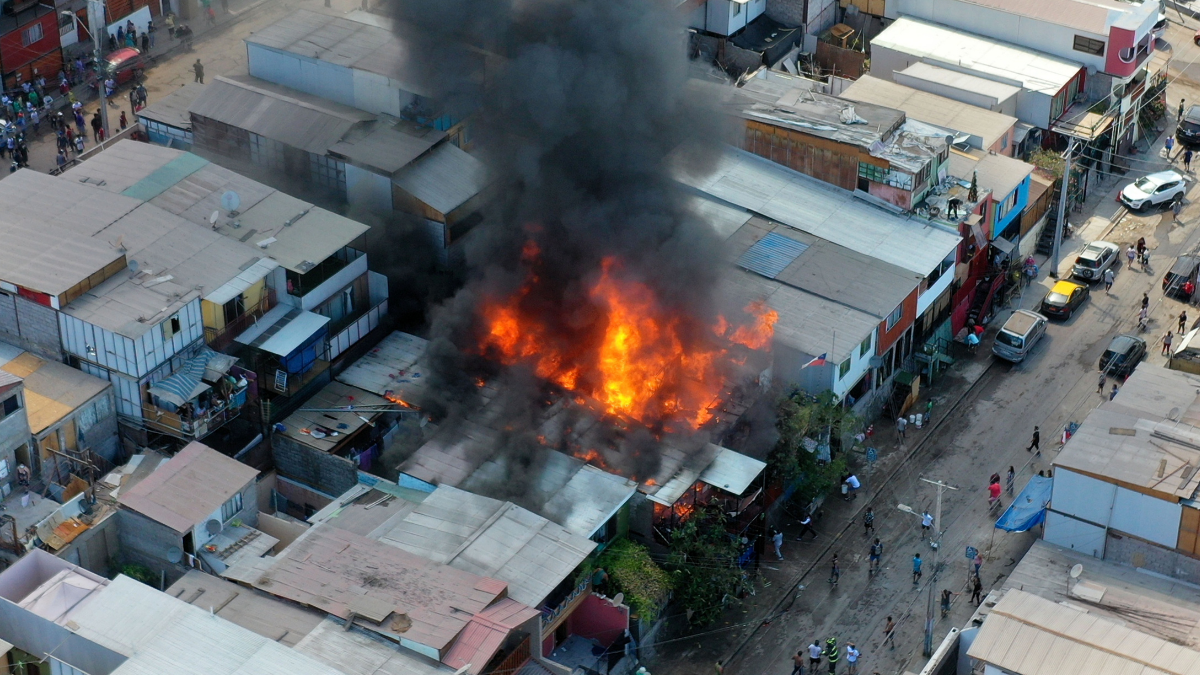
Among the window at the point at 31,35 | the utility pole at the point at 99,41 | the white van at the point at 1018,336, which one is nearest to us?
the white van at the point at 1018,336

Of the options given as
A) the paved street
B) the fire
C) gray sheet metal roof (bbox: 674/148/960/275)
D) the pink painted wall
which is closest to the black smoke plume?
the fire

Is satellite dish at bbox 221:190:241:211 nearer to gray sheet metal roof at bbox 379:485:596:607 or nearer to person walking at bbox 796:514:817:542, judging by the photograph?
gray sheet metal roof at bbox 379:485:596:607

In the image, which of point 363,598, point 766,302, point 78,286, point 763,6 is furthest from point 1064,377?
point 78,286

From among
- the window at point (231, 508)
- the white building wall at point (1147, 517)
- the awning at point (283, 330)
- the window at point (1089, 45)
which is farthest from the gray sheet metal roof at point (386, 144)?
the window at point (1089, 45)

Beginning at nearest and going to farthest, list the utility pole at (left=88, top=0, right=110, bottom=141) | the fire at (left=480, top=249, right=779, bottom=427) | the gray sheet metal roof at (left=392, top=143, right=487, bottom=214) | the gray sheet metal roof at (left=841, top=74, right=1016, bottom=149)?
the fire at (left=480, top=249, right=779, bottom=427), the gray sheet metal roof at (left=392, top=143, right=487, bottom=214), the gray sheet metal roof at (left=841, top=74, right=1016, bottom=149), the utility pole at (left=88, top=0, right=110, bottom=141)

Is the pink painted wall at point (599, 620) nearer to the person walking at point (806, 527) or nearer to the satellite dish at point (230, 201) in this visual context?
the person walking at point (806, 527)

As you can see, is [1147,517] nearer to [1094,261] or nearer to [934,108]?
[1094,261]
